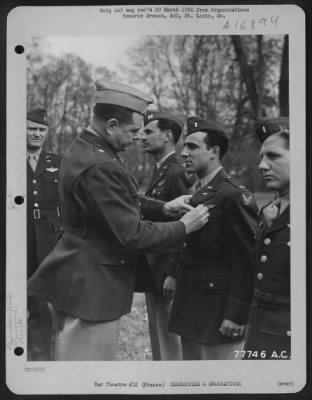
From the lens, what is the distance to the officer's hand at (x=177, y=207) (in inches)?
54.2

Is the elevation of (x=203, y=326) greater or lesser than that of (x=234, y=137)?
lesser

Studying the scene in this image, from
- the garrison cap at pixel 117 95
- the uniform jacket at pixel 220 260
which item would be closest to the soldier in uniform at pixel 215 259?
the uniform jacket at pixel 220 260

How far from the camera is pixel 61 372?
54.6 inches

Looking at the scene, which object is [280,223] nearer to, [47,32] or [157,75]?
[157,75]

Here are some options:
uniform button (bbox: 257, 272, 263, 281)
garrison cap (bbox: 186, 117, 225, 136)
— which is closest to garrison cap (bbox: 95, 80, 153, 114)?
garrison cap (bbox: 186, 117, 225, 136)

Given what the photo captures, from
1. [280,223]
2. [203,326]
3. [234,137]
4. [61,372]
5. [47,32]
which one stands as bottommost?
[61,372]

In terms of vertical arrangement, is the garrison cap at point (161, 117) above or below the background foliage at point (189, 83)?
below

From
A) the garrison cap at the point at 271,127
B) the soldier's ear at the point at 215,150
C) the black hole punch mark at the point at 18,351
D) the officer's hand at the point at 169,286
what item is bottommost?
the black hole punch mark at the point at 18,351

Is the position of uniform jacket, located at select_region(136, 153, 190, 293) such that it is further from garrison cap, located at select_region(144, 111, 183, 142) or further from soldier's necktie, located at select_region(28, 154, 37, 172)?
soldier's necktie, located at select_region(28, 154, 37, 172)

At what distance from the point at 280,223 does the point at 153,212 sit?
311mm

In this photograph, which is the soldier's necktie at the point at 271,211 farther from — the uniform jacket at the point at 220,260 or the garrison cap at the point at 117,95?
the garrison cap at the point at 117,95

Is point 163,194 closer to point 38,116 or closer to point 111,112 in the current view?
point 111,112

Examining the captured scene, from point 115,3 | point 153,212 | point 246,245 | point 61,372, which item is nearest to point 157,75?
point 115,3

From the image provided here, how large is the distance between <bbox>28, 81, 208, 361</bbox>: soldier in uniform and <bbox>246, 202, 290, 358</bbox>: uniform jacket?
0.57 feet
